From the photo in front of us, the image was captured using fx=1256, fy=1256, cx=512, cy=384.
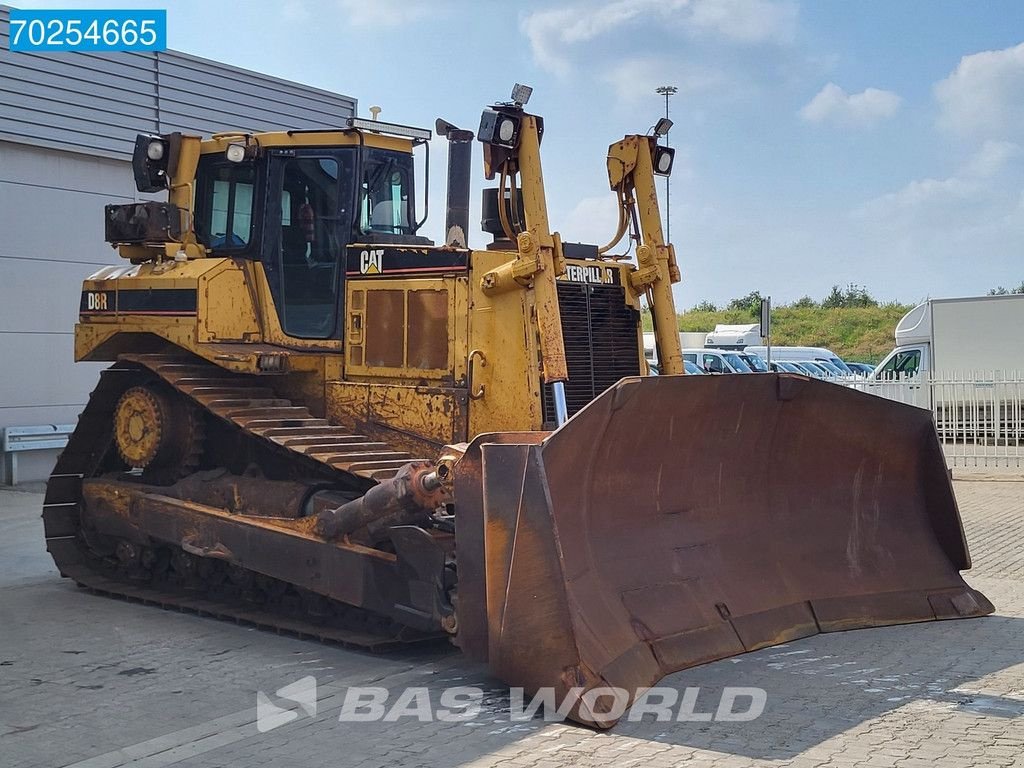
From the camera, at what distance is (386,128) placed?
9.23 m

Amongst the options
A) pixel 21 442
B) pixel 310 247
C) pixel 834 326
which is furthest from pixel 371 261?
pixel 834 326

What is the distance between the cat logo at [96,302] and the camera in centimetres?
989

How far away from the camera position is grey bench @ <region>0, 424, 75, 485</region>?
15773mm

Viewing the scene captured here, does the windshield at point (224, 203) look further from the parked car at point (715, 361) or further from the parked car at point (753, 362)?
the parked car at point (753, 362)

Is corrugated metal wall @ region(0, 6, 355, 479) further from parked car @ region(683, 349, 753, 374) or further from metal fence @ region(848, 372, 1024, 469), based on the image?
parked car @ region(683, 349, 753, 374)

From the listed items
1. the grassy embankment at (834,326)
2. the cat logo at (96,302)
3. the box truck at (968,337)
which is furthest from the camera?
→ the grassy embankment at (834,326)

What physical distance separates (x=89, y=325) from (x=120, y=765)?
204 inches

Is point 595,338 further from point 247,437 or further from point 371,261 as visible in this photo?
point 247,437

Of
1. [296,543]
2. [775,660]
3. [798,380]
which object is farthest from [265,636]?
[798,380]

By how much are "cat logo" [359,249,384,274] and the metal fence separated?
1248cm

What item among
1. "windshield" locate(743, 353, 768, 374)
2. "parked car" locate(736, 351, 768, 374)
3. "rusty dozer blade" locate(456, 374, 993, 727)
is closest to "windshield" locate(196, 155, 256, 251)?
"rusty dozer blade" locate(456, 374, 993, 727)

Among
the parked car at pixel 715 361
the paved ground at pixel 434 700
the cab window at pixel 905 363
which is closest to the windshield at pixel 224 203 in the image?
the paved ground at pixel 434 700

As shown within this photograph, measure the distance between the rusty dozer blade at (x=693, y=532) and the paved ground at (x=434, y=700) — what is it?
233mm

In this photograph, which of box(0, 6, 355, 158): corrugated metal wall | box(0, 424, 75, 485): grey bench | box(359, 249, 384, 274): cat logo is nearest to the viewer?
box(359, 249, 384, 274): cat logo
